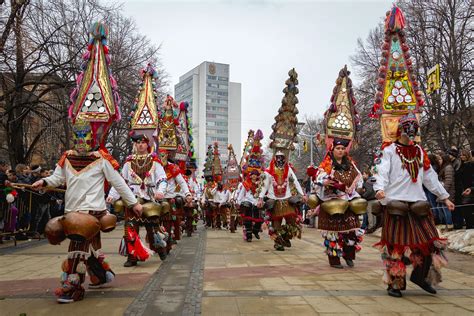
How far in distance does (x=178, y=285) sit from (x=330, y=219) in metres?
3.11

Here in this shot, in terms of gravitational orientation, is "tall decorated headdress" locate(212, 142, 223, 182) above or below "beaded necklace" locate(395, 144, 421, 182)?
above

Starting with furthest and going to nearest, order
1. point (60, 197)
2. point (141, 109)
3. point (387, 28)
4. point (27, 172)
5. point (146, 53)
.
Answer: point (146, 53) < point (60, 197) < point (27, 172) < point (141, 109) < point (387, 28)

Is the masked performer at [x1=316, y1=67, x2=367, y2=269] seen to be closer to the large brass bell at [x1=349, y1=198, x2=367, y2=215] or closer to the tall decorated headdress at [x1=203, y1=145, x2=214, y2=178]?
the large brass bell at [x1=349, y1=198, x2=367, y2=215]

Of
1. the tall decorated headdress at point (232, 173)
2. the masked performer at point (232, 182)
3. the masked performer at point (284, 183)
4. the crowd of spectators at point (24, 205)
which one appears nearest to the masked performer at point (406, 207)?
the masked performer at point (284, 183)

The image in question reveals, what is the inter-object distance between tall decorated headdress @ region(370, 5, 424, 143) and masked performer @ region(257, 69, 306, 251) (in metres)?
3.99

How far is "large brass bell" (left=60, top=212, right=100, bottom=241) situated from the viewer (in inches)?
215

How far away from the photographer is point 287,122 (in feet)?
37.1

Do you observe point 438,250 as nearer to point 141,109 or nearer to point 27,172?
point 141,109

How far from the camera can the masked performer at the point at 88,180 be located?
18.3ft

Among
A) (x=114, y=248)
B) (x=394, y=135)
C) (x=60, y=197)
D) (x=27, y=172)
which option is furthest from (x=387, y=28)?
(x=60, y=197)

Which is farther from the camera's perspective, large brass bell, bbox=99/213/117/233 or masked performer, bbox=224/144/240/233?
masked performer, bbox=224/144/240/233

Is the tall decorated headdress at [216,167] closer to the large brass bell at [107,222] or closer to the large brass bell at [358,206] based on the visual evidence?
the large brass bell at [358,206]

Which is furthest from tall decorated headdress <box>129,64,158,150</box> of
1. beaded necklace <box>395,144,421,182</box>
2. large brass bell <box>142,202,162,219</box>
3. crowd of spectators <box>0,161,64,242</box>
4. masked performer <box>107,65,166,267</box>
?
beaded necklace <box>395,144,421,182</box>

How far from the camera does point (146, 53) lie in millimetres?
26094
